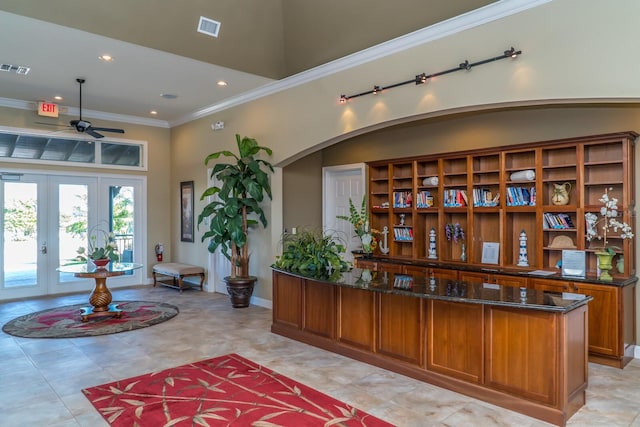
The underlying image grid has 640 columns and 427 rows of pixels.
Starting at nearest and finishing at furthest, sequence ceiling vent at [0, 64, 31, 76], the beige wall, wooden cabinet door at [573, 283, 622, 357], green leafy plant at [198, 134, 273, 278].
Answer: the beige wall
wooden cabinet door at [573, 283, 622, 357]
ceiling vent at [0, 64, 31, 76]
green leafy plant at [198, 134, 273, 278]

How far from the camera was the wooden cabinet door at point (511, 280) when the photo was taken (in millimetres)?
4948

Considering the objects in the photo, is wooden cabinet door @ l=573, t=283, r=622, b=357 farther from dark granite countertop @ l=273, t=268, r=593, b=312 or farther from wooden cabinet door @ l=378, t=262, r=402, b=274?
wooden cabinet door @ l=378, t=262, r=402, b=274

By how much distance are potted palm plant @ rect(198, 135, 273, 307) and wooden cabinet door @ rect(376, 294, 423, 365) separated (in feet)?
10.5

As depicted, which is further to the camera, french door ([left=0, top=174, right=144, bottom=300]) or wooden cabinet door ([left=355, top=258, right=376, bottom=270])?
french door ([left=0, top=174, right=144, bottom=300])

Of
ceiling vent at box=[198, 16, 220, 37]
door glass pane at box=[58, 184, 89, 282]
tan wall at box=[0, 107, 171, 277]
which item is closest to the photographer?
ceiling vent at box=[198, 16, 220, 37]

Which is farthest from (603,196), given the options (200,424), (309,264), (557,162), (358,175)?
(200,424)

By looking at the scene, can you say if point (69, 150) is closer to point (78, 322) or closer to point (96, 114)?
point (96, 114)

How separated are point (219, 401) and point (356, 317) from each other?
1.58 metres

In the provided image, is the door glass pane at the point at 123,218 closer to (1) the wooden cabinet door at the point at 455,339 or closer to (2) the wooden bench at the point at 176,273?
(2) the wooden bench at the point at 176,273

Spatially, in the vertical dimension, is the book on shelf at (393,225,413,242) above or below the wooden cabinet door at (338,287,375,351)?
above

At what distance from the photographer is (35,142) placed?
7.95 metres

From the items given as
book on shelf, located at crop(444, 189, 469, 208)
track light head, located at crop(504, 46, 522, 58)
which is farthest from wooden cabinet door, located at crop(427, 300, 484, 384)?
book on shelf, located at crop(444, 189, 469, 208)

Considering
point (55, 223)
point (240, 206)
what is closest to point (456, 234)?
point (240, 206)

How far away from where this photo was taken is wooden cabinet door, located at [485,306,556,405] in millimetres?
3166
